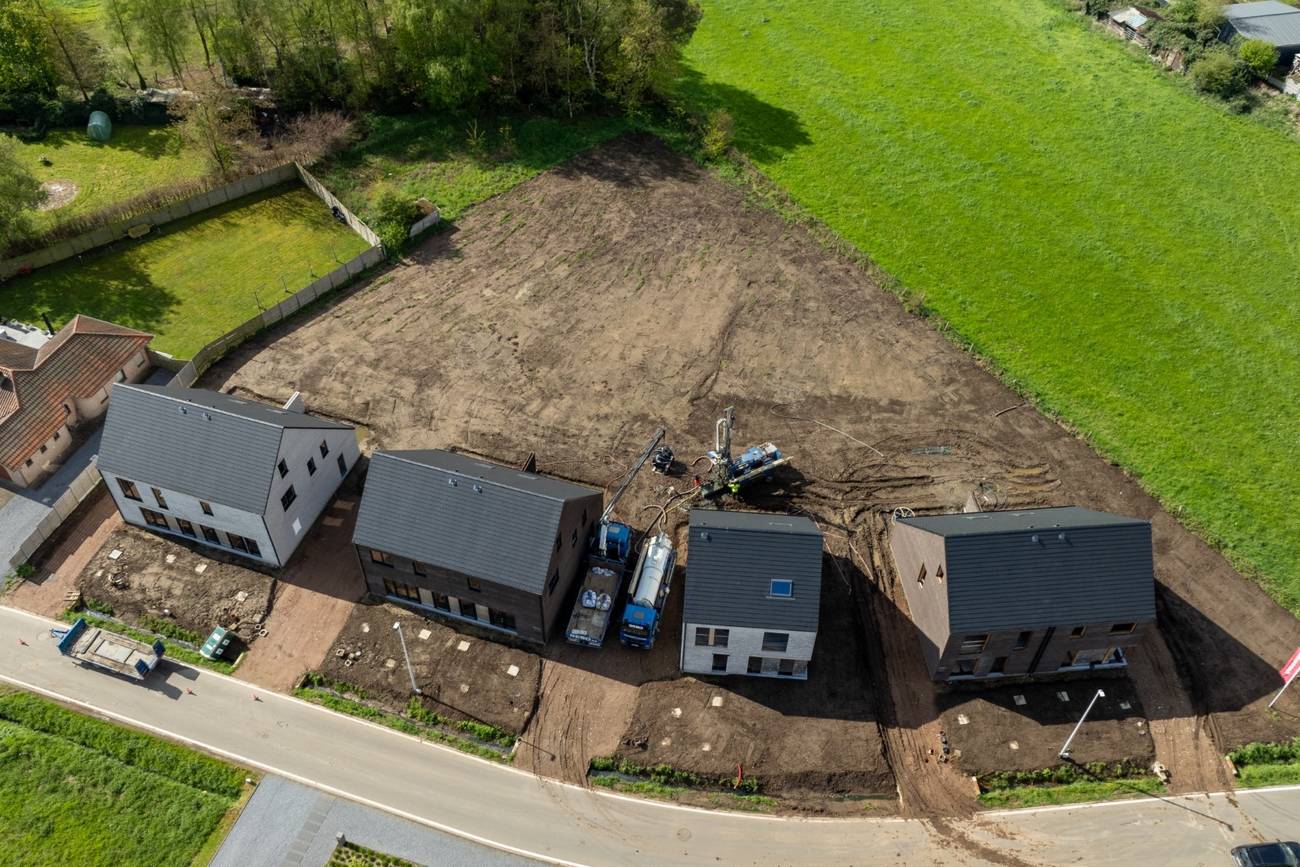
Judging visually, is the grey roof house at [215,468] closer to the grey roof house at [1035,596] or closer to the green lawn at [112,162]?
the grey roof house at [1035,596]

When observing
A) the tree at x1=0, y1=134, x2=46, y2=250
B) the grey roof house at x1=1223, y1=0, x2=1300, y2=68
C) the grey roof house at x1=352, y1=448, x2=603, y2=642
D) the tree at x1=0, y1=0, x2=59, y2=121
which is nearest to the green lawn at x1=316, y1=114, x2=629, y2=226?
the tree at x1=0, y1=134, x2=46, y2=250

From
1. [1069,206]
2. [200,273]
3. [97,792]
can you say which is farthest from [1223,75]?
[97,792]

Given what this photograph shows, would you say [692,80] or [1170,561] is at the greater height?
[692,80]

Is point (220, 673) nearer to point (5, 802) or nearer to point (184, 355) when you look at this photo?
point (5, 802)

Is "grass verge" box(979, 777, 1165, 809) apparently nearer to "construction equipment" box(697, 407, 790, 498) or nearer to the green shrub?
"construction equipment" box(697, 407, 790, 498)

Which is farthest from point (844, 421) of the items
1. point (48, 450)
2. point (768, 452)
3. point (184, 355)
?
point (48, 450)

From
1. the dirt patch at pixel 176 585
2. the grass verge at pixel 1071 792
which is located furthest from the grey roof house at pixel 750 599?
the dirt patch at pixel 176 585
